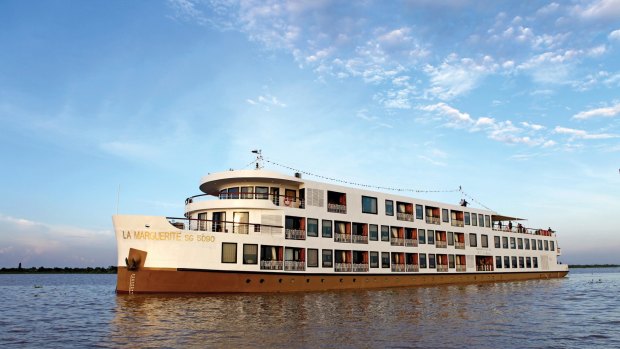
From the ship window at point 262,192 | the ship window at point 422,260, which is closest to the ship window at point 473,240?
the ship window at point 422,260

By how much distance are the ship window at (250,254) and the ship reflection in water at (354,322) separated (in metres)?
2.93

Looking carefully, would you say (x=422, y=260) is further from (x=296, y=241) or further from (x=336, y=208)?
(x=296, y=241)

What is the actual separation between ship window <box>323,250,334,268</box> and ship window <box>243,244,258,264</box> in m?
6.45

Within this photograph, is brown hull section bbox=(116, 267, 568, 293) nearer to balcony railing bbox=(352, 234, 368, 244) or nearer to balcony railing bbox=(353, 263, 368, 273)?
balcony railing bbox=(353, 263, 368, 273)

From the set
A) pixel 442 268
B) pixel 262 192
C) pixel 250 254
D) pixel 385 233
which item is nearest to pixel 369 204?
pixel 385 233

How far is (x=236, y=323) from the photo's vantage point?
60.0 feet

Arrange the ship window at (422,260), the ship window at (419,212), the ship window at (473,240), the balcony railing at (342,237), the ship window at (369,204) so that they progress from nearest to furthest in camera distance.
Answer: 1. the balcony railing at (342,237)
2. the ship window at (369,204)
3. the ship window at (422,260)
4. the ship window at (419,212)
5. the ship window at (473,240)

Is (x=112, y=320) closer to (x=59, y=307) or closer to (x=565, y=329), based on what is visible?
(x=59, y=307)

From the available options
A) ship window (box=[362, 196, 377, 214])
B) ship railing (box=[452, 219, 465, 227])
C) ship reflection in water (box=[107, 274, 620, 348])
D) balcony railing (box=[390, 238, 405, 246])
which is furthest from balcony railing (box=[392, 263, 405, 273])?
ship reflection in water (box=[107, 274, 620, 348])

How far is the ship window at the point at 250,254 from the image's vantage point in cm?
3042

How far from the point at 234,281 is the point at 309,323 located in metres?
11.9

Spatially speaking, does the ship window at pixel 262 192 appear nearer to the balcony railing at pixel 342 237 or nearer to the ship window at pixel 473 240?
the balcony railing at pixel 342 237

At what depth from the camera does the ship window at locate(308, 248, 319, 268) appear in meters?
34.3

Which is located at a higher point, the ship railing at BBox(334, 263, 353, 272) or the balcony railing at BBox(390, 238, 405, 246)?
the balcony railing at BBox(390, 238, 405, 246)
